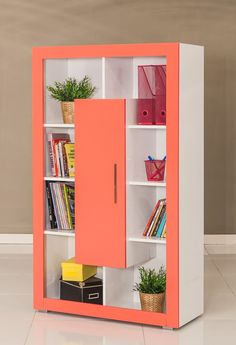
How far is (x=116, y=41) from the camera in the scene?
7445 millimetres

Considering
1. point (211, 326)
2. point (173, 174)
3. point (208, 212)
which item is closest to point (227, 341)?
point (211, 326)

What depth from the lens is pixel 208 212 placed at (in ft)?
Result: 24.7

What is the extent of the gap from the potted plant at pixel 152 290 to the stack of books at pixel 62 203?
566 mm

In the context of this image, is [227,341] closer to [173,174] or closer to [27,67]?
[173,174]

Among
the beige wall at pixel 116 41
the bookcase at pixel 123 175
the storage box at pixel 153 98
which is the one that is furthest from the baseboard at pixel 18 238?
the storage box at pixel 153 98

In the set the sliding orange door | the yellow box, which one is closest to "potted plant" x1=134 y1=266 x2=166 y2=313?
the sliding orange door

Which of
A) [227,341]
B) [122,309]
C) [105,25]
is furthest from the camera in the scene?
[105,25]

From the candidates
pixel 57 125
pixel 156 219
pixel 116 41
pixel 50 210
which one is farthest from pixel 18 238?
pixel 156 219

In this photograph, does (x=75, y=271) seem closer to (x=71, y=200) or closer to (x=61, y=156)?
(x=71, y=200)

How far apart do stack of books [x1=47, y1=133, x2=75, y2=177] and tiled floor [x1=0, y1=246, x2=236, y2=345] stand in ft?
3.00

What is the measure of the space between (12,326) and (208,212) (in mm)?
3036

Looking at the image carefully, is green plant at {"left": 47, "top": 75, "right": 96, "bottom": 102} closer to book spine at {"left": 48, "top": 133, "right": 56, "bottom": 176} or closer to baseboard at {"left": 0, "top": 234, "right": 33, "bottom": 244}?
book spine at {"left": 48, "top": 133, "right": 56, "bottom": 176}

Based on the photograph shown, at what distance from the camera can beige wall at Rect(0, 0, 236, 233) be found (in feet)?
24.3

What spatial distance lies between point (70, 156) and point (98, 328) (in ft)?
3.55
